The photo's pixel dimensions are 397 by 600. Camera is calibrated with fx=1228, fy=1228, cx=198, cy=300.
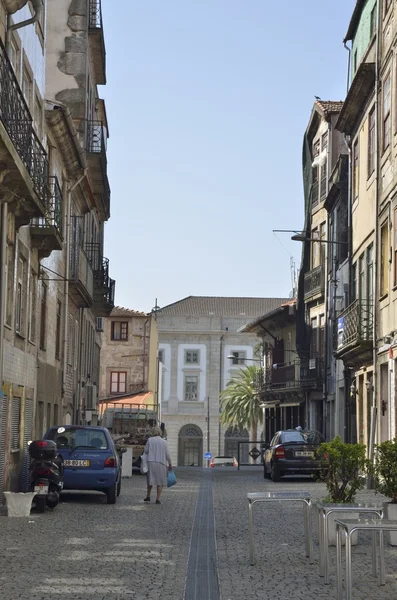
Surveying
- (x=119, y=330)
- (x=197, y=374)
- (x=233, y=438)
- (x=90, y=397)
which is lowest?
(x=233, y=438)

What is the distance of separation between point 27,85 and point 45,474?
867cm

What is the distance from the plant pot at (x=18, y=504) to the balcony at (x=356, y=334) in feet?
43.4

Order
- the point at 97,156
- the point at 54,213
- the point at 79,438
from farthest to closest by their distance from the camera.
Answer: the point at 97,156 → the point at 54,213 → the point at 79,438

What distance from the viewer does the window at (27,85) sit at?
24156 millimetres

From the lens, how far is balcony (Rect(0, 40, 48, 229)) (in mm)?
16875

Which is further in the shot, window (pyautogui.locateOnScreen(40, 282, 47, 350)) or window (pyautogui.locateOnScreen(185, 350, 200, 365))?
window (pyautogui.locateOnScreen(185, 350, 200, 365))

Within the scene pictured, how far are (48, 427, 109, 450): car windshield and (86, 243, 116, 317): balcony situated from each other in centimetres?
1845

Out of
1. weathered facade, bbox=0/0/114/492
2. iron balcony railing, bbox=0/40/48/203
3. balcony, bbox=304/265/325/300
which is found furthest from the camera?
balcony, bbox=304/265/325/300

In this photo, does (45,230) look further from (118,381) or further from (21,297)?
(118,381)

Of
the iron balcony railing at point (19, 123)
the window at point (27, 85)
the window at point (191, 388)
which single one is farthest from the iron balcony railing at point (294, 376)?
the window at point (191, 388)

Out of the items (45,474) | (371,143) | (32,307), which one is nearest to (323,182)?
(371,143)

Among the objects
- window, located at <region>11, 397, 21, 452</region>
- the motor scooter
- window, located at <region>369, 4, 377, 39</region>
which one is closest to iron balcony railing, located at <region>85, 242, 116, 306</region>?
window, located at <region>369, 4, 377, 39</region>

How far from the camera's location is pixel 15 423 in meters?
23.9

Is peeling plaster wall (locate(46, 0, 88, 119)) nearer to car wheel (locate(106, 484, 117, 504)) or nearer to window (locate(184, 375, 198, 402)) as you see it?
A: car wheel (locate(106, 484, 117, 504))
